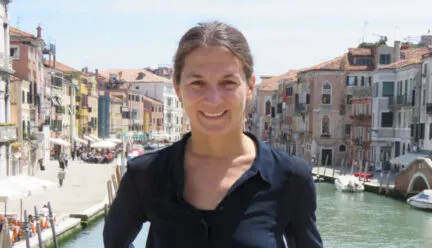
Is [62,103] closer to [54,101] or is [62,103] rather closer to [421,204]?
[54,101]

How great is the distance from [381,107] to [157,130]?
52.7 metres

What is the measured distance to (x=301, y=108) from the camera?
51.8 m

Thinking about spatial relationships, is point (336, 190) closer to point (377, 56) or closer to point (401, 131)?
point (401, 131)

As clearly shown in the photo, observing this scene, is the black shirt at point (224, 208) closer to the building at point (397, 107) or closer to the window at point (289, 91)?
the building at point (397, 107)

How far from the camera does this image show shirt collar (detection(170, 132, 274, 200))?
5.97ft

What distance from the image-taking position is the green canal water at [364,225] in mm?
18344

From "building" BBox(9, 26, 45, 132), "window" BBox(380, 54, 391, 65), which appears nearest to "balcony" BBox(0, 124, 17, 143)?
"building" BBox(9, 26, 45, 132)

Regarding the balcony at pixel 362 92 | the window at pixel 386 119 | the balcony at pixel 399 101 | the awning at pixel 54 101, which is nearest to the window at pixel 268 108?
the balcony at pixel 362 92

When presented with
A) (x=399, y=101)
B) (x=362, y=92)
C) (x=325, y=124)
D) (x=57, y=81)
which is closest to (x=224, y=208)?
(x=399, y=101)

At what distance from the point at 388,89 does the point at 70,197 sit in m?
22.4

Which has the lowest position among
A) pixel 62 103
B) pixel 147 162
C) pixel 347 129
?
pixel 347 129

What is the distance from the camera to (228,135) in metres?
1.89

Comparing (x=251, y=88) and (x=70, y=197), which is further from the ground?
(x=251, y=88)

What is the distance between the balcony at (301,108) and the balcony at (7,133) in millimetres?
28465
